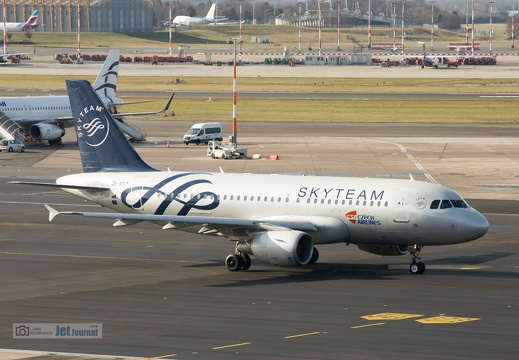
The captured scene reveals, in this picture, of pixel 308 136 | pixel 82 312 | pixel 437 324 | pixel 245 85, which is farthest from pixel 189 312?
pixel 245 85

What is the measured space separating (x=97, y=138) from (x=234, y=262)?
10.9 meters

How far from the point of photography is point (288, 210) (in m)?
47.9

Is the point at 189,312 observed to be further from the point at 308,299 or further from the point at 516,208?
the point at 516,208

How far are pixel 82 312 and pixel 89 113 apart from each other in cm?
1735

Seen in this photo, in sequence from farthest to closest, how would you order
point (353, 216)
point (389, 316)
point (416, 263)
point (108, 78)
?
point (108, 78)
point (416, 263)
point (353, 216)
point (389, 316)

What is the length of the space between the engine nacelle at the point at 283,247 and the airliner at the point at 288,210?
43 mm

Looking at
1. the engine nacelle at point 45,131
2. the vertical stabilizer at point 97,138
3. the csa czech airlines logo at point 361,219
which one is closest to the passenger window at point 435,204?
the csa czech airlines logo at point 361,219

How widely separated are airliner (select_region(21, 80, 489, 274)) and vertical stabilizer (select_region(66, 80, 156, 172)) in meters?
0.69

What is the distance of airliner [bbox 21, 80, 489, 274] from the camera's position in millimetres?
45500

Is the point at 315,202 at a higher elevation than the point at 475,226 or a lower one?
higher

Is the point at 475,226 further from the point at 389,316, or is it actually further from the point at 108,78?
the point at 108,78

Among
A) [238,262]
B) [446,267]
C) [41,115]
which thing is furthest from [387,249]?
[41,115]

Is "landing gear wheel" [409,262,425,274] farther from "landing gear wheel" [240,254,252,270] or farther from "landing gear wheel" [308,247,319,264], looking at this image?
"landing gear wheel" [240,254,252,270]

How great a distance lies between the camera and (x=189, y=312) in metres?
38.9
